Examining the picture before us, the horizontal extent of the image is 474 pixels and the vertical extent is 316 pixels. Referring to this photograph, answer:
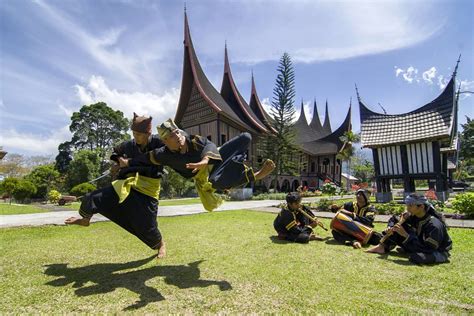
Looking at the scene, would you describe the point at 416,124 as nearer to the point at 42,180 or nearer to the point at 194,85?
the point at 194,85

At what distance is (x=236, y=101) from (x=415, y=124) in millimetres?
18758

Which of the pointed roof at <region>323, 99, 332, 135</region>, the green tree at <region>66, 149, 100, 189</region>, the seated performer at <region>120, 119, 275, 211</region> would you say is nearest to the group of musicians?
the seated performer at <region>120, 119, 275, 211</region>

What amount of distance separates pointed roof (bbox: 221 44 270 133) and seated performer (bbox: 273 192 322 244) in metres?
23.8

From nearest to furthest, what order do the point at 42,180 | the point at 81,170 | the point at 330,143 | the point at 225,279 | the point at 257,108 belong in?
the point at 225,279, the point at 42,180, the point at 81,170, the point at 257,108, the point at 330,143

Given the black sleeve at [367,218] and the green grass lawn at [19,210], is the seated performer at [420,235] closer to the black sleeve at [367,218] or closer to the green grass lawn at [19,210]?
the black sleeve at [367,218]

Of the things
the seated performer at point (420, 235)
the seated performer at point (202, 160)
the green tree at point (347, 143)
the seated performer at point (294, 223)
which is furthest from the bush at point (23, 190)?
the green tree at point (347, 143)

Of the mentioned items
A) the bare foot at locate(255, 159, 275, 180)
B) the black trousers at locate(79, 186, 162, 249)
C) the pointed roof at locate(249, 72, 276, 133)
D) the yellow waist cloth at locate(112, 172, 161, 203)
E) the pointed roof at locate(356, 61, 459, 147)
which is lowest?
the black trousers at locate(79, 186, 162, 249)

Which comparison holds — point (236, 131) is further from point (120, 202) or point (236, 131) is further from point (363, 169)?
point (363, 169)

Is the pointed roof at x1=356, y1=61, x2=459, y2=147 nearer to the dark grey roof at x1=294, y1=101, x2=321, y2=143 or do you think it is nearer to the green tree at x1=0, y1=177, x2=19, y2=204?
the green tree at x1=0, y1=177, x2=19, y2=204

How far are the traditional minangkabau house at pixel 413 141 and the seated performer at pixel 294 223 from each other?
39.8 feet

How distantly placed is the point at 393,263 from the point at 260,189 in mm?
25102

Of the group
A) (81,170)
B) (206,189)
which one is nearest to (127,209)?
(206,189)

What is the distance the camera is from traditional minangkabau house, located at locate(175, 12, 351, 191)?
26.6m

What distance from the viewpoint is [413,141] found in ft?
49.0
